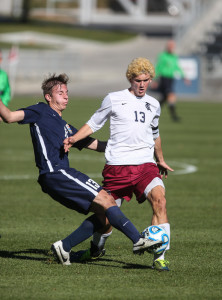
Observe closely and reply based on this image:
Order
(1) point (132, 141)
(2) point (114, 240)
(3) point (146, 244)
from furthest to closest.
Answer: (2) point (114, 240) → (1) point (132, 141) → (3) point (146, 244)

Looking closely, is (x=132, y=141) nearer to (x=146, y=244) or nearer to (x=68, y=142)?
(x=68, y=142)

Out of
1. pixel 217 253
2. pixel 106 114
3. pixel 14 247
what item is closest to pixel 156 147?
pixel 106 114

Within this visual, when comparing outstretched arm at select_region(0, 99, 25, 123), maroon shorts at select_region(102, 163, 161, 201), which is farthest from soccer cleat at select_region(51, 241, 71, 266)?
outstretched arm at select_region(0, 99, 25, 123)

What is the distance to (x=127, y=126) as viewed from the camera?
8172 mm

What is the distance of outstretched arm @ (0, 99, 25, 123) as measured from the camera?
7617 millimetres

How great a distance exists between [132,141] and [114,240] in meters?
1.95

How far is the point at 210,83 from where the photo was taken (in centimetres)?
3822

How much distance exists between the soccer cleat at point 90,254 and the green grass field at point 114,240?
8cm

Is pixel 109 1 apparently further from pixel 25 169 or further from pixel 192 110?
pixel 25 169

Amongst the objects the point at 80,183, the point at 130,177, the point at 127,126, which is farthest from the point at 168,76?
the point at 80,183

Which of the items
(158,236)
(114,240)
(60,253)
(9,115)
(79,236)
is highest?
(9,115)

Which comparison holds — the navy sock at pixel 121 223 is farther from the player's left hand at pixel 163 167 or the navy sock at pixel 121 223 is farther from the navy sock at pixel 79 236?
the player's left hand at pixel 163 167

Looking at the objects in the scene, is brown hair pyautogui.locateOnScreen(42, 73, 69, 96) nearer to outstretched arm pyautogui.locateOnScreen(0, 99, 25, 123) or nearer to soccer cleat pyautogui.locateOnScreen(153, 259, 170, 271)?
outstretched arm pyautogui.locateOnScreen(0, 99, 25, 123)

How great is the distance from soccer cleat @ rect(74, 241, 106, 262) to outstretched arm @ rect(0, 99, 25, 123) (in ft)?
5.14
